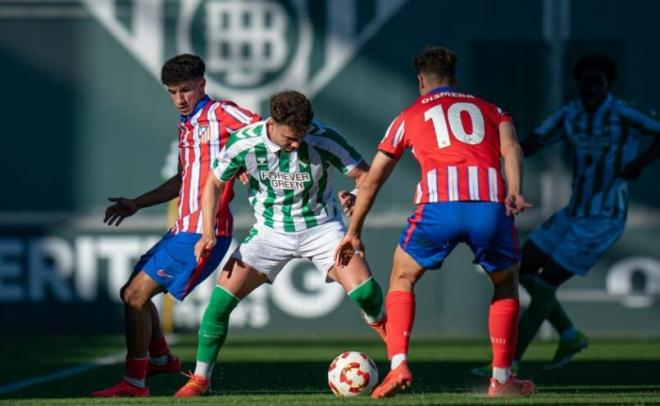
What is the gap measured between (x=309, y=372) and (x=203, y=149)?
7.73 ft

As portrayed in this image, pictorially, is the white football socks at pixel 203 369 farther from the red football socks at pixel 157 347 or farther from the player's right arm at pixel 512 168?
the player's right arm at pixel 512 168

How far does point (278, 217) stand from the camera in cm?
858

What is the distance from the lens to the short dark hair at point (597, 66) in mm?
10352

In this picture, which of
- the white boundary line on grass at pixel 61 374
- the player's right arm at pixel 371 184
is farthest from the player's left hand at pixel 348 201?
the white boundary line on grass at pixel 61 374

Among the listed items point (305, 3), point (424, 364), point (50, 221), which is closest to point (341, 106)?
point (305, 3)

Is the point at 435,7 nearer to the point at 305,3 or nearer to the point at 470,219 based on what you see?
the point at 305,3

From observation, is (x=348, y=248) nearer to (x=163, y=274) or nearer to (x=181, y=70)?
(x=163, y=274)

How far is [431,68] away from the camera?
26.2 feet

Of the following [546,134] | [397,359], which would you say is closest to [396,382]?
[397,359]

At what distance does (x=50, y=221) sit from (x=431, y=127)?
8.97 metres

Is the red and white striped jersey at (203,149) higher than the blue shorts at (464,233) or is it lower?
higher

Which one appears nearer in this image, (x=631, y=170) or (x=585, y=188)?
(x=631, y=170)

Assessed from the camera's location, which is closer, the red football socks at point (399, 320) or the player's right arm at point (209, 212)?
the red football socks at point (399, 320)

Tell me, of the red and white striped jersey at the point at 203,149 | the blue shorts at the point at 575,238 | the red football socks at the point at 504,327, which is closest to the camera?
the red football socks at the point at 504,327
